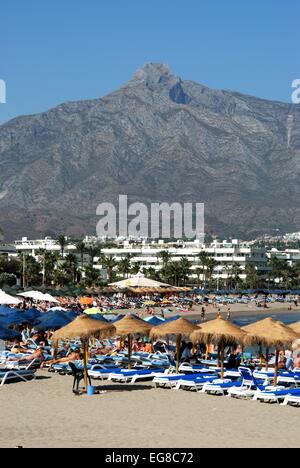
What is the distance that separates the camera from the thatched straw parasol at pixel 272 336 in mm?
20578

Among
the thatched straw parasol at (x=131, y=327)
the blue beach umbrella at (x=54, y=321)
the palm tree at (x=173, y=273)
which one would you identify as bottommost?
the palm tree at (x=173, y=273)

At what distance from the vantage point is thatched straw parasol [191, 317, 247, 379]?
71.8 feet

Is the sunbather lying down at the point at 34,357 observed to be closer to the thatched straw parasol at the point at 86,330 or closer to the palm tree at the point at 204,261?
the thatched straw parasol at the point at 86,330

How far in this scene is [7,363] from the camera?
2595cm

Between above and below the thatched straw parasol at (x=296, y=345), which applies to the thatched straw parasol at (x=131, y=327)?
above

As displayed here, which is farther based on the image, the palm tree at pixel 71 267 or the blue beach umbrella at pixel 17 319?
the palm tree at pixel 71 267

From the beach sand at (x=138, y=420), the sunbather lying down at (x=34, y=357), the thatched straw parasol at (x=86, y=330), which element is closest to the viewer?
the beach sand at (x=138, y=420)

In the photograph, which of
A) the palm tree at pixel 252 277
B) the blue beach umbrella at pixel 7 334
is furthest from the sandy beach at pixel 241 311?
the blue beach umbrella at pixel 7 334

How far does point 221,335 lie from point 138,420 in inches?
209

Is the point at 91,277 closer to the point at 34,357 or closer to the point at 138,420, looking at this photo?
the point at 34,357

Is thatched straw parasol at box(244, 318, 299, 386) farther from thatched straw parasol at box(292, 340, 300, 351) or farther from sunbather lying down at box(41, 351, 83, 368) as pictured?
sunbather lying down at box(41, 351, 83, 368)

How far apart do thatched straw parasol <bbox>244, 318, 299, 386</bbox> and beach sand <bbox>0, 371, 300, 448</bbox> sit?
1.66 meters

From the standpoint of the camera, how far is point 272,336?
68.0 ft

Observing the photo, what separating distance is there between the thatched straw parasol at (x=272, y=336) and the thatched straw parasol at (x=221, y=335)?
472mm
